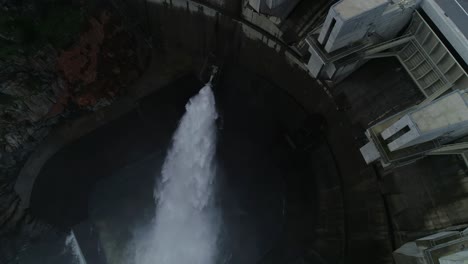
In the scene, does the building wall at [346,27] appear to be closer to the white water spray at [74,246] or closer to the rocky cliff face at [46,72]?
the rocky cliff face at [46,72]

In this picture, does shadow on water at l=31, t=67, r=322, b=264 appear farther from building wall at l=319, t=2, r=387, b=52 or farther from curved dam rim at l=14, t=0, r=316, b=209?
building wall at l=319, t=2, r=387, b=52

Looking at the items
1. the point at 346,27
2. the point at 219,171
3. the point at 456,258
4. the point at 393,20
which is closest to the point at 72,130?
the point at 219,171

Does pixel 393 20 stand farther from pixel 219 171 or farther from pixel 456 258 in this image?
pixel 219 171

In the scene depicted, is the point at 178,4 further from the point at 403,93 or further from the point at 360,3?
the point at 403,93

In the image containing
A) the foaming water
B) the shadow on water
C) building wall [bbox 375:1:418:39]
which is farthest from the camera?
the shadow on water

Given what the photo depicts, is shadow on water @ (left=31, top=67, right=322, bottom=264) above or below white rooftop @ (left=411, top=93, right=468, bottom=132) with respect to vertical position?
above

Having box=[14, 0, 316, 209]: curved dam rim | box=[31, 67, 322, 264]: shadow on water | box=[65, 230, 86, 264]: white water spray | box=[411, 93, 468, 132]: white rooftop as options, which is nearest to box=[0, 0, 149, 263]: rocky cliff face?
box=[14, 0, 316, 209]: curved dam rim
